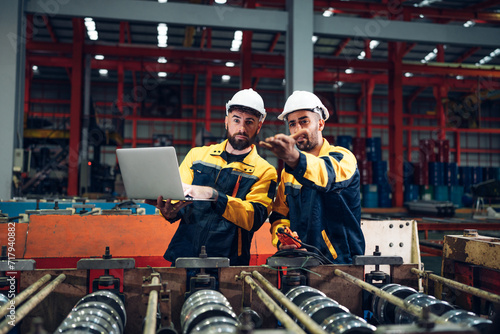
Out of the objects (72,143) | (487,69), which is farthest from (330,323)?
(487,69)

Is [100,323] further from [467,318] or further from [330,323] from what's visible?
[467,318]

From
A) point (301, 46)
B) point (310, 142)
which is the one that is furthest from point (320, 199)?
point (301, 46)

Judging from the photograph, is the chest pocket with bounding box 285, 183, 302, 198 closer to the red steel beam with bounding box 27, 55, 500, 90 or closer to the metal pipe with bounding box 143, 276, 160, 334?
the metal pipe with bounding box 143, 276, 160, 334

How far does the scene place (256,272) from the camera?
1.51 m

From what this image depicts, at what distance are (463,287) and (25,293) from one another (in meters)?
1.47

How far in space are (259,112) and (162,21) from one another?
4063 mm

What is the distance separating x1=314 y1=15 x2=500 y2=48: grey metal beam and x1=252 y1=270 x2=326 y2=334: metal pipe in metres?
5.36

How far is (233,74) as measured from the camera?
45.0ft

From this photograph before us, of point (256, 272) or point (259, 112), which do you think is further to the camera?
point (259, 112)

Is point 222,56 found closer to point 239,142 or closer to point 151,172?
point 239,142

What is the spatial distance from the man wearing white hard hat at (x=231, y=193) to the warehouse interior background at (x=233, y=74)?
12.0ft

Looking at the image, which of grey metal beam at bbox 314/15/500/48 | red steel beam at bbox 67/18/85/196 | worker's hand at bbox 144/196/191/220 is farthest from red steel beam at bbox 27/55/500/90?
worker's hand at bbox 144/196/191/220

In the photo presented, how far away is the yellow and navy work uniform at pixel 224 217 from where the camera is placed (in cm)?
222

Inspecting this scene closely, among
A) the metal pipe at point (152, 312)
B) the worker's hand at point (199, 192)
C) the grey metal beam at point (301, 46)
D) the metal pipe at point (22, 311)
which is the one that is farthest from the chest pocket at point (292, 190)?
the grey metal beam at point (301, 46)
